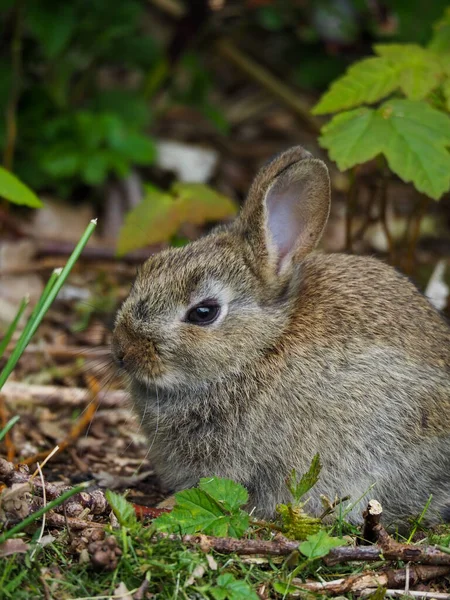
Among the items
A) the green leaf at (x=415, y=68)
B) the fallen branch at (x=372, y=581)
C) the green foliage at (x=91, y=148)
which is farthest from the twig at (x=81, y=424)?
the green leaf at (x=415, y=68)

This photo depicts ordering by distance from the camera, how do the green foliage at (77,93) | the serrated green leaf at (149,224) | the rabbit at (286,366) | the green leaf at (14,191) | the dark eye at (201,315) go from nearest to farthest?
the rabbit at (286,366), the dark eye at (201,315), the green leaf at (14,191), the serrated green leaf at (149,224), the green foliage at (77,93)

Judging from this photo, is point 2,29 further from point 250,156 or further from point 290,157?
point 290,157

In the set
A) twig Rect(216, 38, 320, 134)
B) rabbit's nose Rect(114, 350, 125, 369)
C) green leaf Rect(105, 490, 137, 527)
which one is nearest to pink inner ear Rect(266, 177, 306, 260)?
rabbit's nose Rect(114, 350, 125, 369)

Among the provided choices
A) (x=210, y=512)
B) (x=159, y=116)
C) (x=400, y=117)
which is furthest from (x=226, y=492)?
(x=159, y=116)

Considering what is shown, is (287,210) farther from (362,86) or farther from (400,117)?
(362,86)

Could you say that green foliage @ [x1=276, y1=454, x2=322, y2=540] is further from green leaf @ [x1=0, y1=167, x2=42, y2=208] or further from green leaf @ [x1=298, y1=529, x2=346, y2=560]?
green leaf @ [x1=0, y1=167, x2=42, y2=208]

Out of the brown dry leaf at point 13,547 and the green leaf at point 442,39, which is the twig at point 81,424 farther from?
the green leaf at point 442,39

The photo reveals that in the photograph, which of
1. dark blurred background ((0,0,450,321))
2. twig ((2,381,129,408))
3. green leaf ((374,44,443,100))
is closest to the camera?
green leaf ((374,44,443,100))
